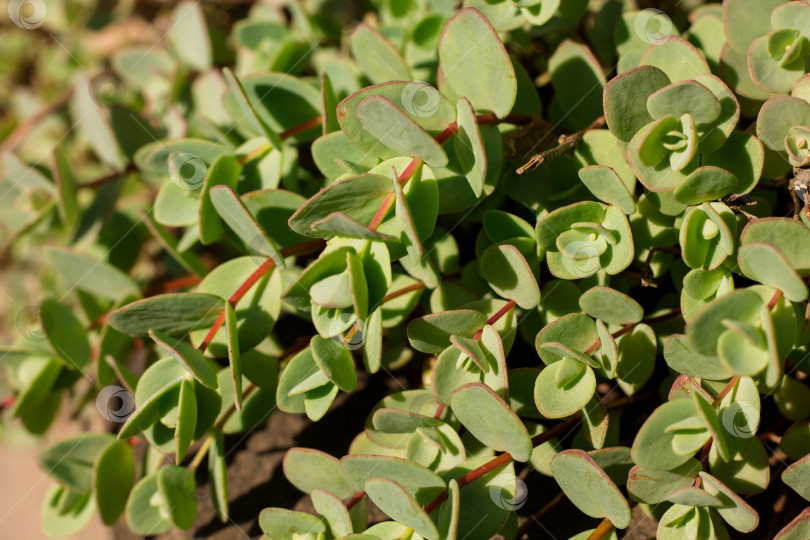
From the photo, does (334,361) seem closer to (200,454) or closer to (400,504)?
(400,504)

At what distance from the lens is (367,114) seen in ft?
2.40

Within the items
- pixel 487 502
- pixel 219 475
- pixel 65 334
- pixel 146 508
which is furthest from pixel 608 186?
pixel 65 334

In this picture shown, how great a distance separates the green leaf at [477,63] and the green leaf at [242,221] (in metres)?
0.33

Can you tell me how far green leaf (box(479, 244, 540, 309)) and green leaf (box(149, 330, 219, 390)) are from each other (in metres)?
0.38

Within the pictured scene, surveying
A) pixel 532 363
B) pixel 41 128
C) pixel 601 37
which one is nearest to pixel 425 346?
pixel 532 363

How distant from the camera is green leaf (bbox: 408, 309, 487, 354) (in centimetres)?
81

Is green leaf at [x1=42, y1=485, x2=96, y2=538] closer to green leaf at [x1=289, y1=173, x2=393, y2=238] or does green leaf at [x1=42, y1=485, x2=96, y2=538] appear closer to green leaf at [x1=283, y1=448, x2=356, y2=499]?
green leaf at [x1=283, y1=448, x2=356, y2=499]

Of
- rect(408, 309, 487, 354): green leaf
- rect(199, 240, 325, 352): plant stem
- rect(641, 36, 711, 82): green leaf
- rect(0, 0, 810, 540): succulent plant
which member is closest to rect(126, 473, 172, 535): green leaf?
rect(0, 0, 810, 540): succulent plant

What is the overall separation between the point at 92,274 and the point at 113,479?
35 cm

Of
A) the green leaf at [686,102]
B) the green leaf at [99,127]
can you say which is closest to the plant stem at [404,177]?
the green leaf at [686,102]

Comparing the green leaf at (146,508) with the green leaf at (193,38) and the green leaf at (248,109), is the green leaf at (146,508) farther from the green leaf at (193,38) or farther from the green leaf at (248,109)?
the green leaf at (193,38)

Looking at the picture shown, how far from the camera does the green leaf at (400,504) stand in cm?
70

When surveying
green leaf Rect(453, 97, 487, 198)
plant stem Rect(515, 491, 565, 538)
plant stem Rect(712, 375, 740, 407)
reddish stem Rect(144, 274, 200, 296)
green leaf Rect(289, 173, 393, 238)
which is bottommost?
plant stem Rect(515, 491, 565, 538)

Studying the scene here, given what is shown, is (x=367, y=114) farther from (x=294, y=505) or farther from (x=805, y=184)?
(x=294, y=505)
